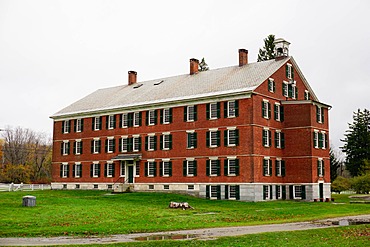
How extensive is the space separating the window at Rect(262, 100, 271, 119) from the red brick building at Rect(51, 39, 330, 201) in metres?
0.09

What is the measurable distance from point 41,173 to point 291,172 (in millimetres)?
61512

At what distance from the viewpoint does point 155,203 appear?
3869 centimetres

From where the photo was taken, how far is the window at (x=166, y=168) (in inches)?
1877

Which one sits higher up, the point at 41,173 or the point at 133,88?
the point at 133,88

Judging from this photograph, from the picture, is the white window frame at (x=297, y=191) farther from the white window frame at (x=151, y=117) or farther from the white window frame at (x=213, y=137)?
the white window frame at (x=151, y=117)

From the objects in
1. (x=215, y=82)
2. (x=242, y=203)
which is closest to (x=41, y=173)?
(x=215, y=82)

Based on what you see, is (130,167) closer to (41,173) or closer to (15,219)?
(15,219)

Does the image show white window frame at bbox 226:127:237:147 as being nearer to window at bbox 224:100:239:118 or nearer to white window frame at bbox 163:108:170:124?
window at bbox 224:100:239:118

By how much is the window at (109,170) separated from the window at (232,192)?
14839mm

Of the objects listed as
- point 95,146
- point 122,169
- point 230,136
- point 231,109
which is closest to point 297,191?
point 230,136

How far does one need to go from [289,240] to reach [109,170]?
37.4m

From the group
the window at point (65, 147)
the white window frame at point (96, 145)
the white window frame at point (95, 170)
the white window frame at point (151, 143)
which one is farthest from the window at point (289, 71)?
the window at point (65, 147)

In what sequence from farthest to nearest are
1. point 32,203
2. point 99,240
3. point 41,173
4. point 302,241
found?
1. point 41,173
2. point 32,203
3. point 99,240
4. point 302,241

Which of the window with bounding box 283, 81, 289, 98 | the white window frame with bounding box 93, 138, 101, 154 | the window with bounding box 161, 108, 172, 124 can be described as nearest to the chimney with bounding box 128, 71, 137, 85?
the white window frame with bounding box 93, 138, 101, 154
